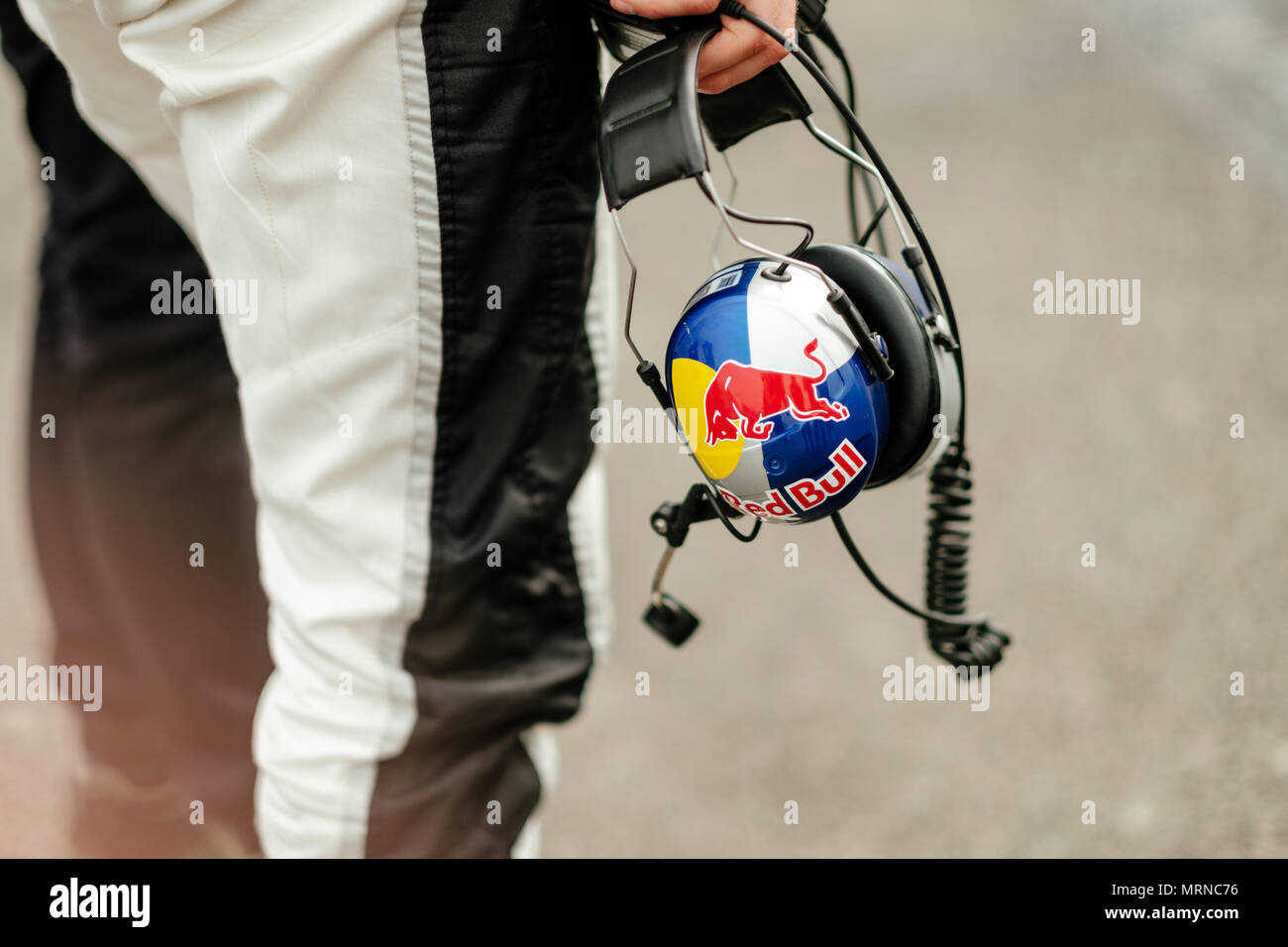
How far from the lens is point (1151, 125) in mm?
2637

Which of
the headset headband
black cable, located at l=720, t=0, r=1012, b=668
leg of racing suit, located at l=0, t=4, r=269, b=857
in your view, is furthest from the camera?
leg of racing suit, located at l=0, t=4, r=269, b=857

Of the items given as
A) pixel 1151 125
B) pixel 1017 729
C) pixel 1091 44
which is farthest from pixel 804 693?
pixel 1091 44

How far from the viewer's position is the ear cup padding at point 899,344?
85cm

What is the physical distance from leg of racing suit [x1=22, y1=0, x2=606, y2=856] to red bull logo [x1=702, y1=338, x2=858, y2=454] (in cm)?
24

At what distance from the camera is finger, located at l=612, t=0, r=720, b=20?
→ 0.79 meters

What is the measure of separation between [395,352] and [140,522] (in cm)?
62

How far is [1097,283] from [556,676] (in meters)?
1.63

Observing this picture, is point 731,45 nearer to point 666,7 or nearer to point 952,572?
point 666,7

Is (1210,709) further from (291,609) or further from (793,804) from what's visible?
(291,609)

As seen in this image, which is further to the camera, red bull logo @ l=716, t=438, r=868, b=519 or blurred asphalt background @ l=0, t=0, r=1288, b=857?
blurred asphalt background @ l=0, t=0, r=1288, b=857

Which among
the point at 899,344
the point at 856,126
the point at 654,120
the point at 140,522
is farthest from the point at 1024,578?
the point at 140,522

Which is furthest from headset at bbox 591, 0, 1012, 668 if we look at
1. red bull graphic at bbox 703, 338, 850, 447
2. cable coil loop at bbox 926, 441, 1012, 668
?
cable coil loop at bbox 926, 441, 1012, 668

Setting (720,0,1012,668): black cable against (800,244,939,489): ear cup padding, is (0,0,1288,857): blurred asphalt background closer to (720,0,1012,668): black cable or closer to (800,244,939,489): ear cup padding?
(720,0,1012,668): black cable

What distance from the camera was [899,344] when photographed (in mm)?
855
